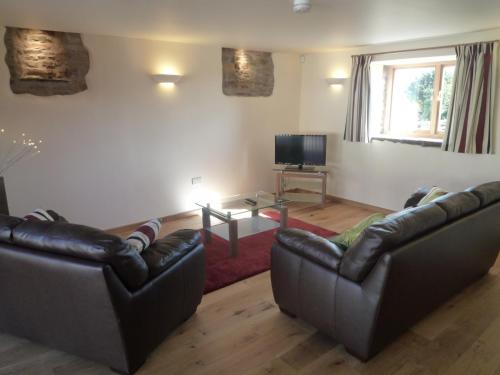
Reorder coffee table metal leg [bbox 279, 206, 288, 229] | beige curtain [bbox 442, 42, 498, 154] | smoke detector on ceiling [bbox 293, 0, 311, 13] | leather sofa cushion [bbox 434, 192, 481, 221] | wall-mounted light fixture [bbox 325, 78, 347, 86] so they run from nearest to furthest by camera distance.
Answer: leather sofa cushion [bbox 434, 192, 481, 221] < smoke detector on ceiling [bbox 293, 0, 311, 13] < beige curtain [bbox 442, 42, 498, 154] < coffee table metal leg [bbox 279, 206, 288, 229] < wall-mounted light fixture [bbox 325, 78, 347, 86]

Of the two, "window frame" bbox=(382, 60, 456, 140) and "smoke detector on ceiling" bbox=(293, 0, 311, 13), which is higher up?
"smoke detector on ceiling" bbox=(293, 0, 311, 13)

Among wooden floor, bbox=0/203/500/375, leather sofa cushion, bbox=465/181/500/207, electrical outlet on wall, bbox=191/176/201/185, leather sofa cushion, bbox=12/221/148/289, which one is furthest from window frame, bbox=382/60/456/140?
leather sofa cushion, bbox=12/221/148/289

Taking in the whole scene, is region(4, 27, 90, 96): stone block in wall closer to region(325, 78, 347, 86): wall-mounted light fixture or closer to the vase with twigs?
the vase with twigs

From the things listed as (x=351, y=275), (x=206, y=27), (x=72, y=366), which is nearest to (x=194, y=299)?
(x=72, y=366)

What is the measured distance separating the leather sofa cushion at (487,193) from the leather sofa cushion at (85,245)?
2.36 m

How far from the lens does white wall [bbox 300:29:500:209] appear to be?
13.7ft

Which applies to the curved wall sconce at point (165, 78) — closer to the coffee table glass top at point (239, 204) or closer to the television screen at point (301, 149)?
the coffee table glass top at point (239, 204)

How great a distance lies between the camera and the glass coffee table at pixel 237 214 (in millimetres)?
3696

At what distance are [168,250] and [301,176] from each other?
3493 millimetres

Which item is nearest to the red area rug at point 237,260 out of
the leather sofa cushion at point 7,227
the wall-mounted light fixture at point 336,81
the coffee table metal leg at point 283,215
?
the coffee table metal leg at point 283,215

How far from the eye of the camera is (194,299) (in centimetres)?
254

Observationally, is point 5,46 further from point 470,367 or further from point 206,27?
point 470,367

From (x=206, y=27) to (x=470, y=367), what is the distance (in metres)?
3.47

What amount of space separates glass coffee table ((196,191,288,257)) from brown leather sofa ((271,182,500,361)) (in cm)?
120
